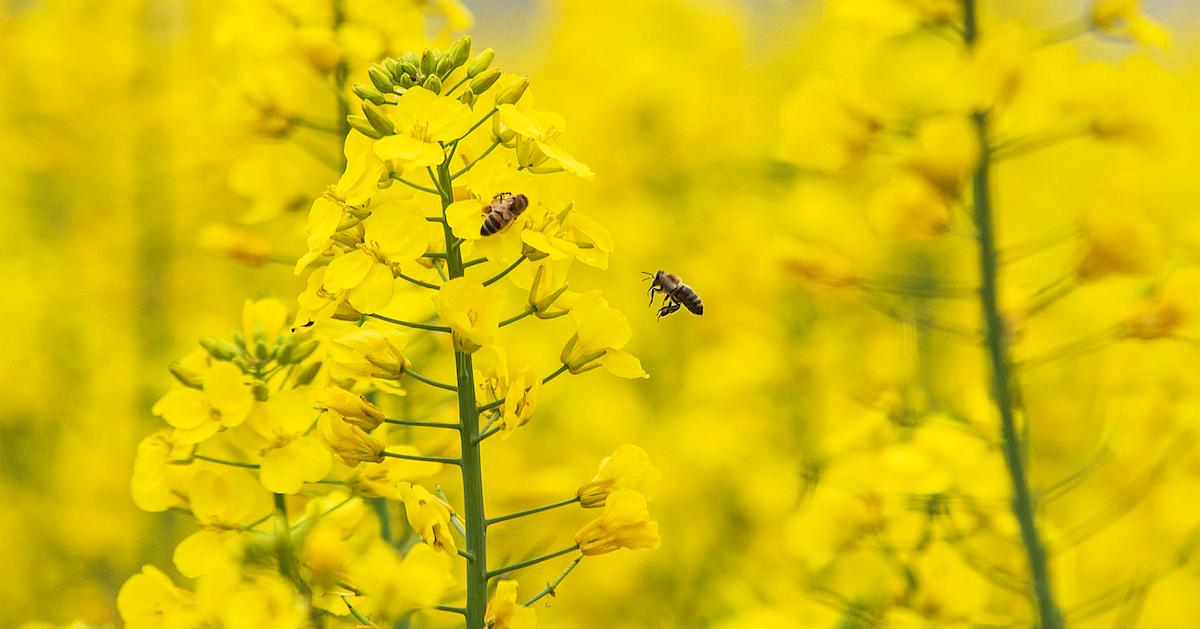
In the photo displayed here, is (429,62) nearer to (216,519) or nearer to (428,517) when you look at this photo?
(428,517)

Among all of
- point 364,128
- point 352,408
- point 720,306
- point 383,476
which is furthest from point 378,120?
point 720,306

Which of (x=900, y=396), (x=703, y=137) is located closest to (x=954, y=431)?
(x=900, y=396)

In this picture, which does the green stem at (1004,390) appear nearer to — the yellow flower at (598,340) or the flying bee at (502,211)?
the yellow flower at (598,340)

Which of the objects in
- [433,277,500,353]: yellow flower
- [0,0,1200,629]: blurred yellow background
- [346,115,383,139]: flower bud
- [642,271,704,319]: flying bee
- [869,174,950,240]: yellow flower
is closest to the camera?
[433,277,500,353]: yellow flower

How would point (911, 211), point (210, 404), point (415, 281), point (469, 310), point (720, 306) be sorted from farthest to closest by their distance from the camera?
1. point (720, 306)
2. point (911, 211)
3. point (210, 404)
4. point (415, 281)
5. point (469, 310)

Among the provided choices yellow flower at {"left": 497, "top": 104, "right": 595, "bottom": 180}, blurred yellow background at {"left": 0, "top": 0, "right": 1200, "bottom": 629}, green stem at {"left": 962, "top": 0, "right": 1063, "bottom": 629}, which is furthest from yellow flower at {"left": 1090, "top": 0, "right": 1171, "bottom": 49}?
yellow flower at {"left": 497, "top": 104, "right": 595, "bottom": 180}

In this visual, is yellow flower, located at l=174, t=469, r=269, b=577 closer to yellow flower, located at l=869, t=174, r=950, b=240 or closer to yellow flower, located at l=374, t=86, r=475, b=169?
yellow flower, located at l=374, t=86, r=475, b=169
